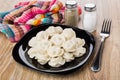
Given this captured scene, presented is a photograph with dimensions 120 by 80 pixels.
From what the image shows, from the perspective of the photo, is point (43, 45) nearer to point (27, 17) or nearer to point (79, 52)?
point (79, 52)

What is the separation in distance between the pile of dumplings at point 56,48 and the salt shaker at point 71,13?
0.46 feet

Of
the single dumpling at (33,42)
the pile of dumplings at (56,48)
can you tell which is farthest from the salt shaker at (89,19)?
the single dumpling at (33,42)

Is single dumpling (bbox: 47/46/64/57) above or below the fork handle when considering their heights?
above

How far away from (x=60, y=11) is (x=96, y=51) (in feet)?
1.05

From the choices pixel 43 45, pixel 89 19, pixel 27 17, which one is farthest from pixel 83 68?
pixel 27 17

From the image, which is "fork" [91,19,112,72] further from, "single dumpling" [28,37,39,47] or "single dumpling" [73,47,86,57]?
"single dumpling" [28,37,39,47]

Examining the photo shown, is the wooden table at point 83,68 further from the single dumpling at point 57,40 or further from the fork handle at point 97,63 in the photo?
the single dumpling at point 57,40

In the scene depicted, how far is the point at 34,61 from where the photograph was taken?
771mm

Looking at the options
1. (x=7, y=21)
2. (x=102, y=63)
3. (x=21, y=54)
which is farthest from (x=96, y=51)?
(x=7, y=21)

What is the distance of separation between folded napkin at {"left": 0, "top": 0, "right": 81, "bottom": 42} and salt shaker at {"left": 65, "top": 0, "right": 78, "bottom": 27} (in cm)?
6

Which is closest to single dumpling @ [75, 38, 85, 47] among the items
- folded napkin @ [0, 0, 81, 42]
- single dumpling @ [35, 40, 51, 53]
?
single dumpling @ [35, 40, 51, 53]

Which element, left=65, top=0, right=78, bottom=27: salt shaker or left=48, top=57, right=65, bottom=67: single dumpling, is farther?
left=65, top=0, right=78, bottom=27: salt shaker

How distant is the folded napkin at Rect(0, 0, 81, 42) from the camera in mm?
942

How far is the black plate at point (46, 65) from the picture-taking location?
0.72 m
